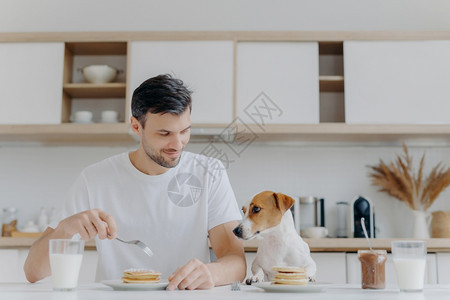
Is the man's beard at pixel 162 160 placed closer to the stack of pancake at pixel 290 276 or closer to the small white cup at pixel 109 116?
the stack of pancake at pixel 290 276

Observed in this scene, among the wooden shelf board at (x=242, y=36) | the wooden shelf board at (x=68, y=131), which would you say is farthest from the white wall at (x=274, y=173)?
the wooden shelf board at (x=242, y=36)

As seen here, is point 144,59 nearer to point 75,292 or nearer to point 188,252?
point 188,252

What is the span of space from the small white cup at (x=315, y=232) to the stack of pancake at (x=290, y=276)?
2.13 m

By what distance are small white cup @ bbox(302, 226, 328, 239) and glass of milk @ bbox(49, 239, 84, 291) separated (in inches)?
90.3

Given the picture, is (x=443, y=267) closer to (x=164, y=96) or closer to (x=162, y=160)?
(x=162, y=160)

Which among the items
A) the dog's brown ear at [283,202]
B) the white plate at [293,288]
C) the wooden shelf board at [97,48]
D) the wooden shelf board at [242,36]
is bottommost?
the white plate at [293,288]

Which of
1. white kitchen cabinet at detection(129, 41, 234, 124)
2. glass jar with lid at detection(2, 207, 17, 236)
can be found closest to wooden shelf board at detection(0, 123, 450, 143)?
white kitchen cabinet at detection(129, 41, 234, 124)

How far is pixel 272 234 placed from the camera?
1.58m

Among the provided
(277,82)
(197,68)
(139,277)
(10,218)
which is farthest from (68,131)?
(139,277)

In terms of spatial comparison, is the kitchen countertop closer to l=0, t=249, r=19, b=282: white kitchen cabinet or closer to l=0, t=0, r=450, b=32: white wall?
l=0, t=249, r=19, b=282: white kitchen cabinet

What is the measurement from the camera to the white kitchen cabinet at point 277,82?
3.44m

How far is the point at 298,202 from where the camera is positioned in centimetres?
355

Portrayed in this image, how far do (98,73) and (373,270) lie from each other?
2709mm

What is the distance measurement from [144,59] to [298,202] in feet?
4.40
